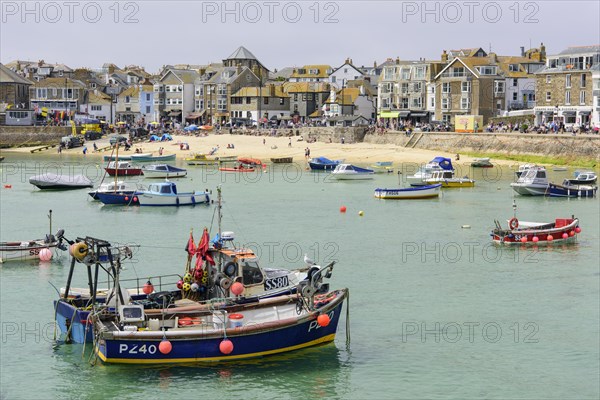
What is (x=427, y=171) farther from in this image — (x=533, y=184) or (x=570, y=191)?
(x=570, y=191)

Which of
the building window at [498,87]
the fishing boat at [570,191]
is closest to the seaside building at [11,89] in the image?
the building window at [498,87]

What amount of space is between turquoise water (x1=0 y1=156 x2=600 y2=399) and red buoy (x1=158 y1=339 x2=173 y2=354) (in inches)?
28.6

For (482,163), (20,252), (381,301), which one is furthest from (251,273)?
(482,163)

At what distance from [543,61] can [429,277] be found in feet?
316

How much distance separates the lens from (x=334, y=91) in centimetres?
14350

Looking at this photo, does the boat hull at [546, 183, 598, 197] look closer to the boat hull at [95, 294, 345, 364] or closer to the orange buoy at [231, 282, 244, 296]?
the boat hull at [95, 294, 345, 364]

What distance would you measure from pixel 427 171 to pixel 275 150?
35.2 metres

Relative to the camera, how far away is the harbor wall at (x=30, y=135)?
138 metres

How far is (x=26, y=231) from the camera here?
5578 centimetres

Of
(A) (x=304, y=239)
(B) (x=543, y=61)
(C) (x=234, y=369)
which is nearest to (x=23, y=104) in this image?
(B) (x=543, y=61)

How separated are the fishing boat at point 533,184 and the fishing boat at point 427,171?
32.0ft

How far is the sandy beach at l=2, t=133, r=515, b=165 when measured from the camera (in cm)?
10594

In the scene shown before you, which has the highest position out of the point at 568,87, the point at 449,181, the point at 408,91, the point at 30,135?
the point at 408,91

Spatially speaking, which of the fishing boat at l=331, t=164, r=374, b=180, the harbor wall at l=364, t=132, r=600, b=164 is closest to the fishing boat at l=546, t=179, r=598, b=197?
the fishing boat at l=331, t=164, r=374, b=180
